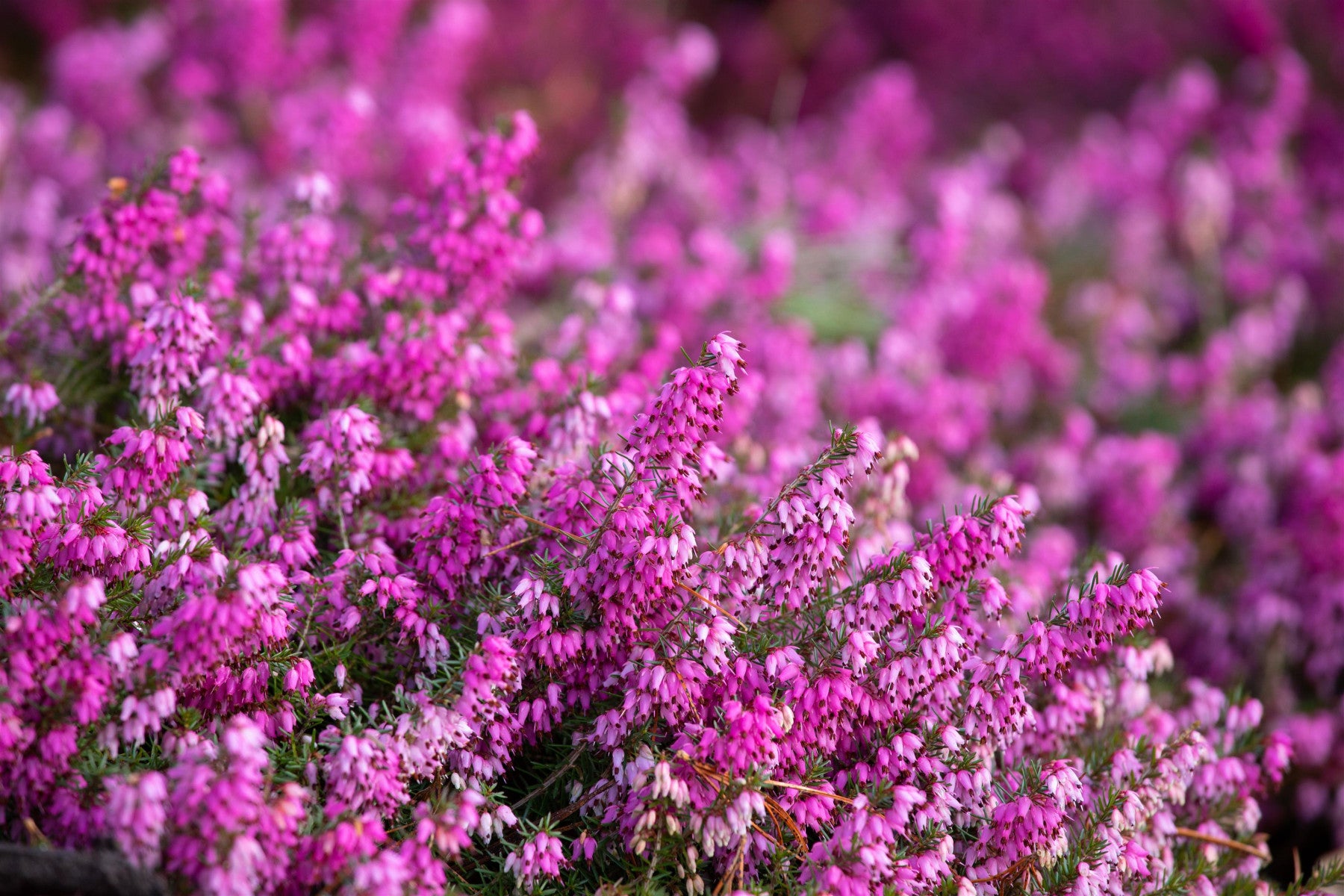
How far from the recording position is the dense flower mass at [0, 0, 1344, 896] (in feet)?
9.68

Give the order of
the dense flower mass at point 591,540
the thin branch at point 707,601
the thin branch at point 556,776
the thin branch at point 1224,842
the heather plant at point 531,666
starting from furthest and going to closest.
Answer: the thin branch at point 1224,842 → the thin branch at point 556,776 → the thin branch at point 707,601 → the dense flower mass at point 591,540 → the heather plant at point 531,666

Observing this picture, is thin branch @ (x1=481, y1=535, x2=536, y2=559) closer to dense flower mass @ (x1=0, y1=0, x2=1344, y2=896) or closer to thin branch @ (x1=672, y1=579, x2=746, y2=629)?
dense flower mass @ (x1=0, y1=0, x2=1344, y2=896)

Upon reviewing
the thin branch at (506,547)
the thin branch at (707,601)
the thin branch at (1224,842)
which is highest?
the thin branch at (506,547)

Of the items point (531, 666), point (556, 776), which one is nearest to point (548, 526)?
point (531, 666)

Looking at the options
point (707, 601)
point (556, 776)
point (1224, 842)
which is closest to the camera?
point (707, 601)

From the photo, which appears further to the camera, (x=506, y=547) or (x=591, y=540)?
(x=506, y=547)

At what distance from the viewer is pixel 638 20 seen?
394 inches

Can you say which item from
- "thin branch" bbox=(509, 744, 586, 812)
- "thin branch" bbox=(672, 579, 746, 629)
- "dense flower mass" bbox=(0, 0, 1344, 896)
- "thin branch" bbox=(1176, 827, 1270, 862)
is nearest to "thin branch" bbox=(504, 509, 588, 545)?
"dense flower mass" bbox=(0, 0, 1344, 896)

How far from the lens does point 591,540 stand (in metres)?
3.16

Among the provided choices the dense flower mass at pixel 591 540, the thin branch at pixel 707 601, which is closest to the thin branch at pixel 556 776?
the dense flower mass at pixel 591 540

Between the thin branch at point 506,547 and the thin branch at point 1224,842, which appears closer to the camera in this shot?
the thin branch at point 506,547

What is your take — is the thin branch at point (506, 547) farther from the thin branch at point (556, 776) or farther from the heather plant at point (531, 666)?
the thin branch at point (556, 776)

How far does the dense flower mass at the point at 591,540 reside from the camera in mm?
2949

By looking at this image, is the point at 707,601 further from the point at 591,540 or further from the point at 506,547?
the point at 506,547
